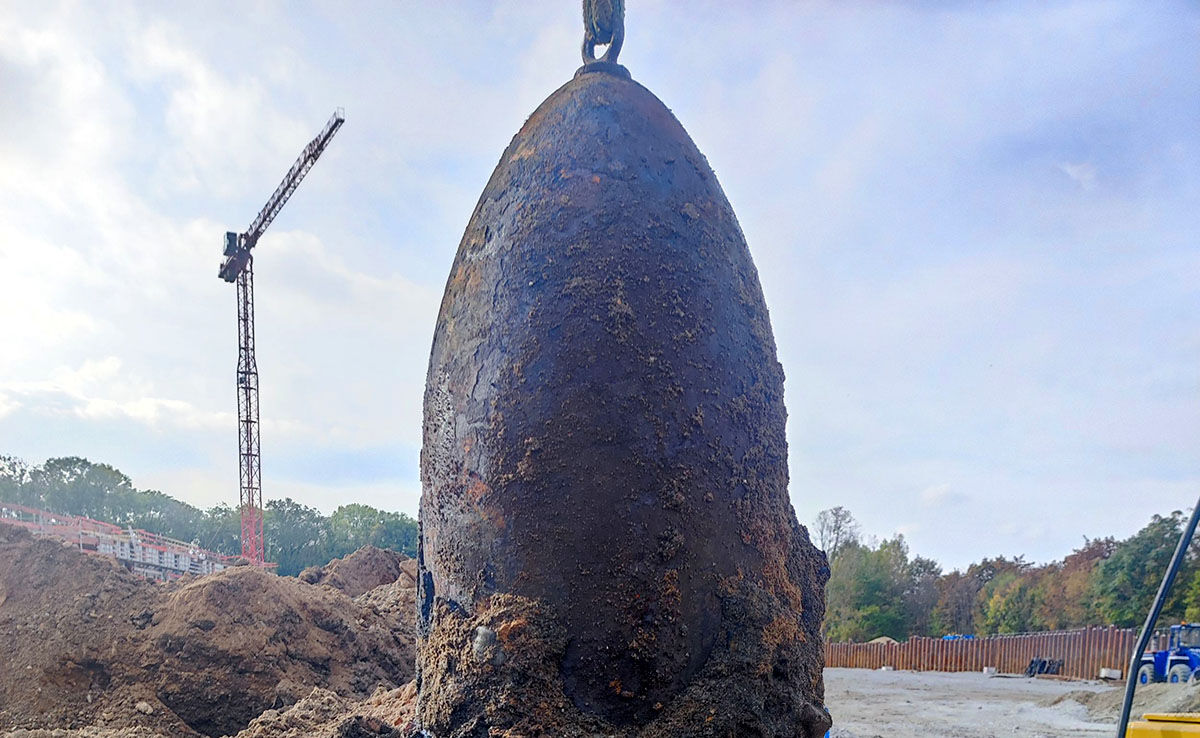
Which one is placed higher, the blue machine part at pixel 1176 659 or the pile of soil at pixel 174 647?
the pile of soil at pixel 174 647

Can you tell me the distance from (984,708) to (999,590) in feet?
95.0

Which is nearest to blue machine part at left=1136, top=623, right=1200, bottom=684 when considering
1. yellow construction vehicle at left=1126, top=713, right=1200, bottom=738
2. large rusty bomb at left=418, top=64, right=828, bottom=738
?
yellow construction vehicle at left=1126, top=713, right=1200, bottom=738

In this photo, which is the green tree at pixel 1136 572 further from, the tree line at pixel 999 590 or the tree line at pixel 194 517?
the tree line at pixel 194 517

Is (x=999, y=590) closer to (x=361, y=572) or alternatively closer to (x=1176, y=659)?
(x=1176, y=659)

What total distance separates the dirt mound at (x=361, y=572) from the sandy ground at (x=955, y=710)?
899 cm

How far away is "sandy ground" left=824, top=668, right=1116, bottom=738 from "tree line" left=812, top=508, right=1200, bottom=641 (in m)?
8.96

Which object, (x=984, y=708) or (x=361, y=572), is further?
(x=984, y=708)

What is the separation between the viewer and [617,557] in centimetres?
219

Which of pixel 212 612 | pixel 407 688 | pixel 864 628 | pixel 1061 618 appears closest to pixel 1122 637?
pixel 1061 618

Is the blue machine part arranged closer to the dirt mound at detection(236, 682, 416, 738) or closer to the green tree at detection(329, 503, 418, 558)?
the dirt mound at detection(236, 682, 416, 738)

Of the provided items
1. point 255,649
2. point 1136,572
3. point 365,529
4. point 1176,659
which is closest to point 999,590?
point 1136,572

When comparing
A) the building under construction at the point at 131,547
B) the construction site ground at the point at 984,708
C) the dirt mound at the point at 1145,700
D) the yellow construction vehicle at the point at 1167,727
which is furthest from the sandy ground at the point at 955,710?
the building under construction at the point at 131,547

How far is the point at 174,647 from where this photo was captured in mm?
10008

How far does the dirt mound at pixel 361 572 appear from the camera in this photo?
16.9 metres
